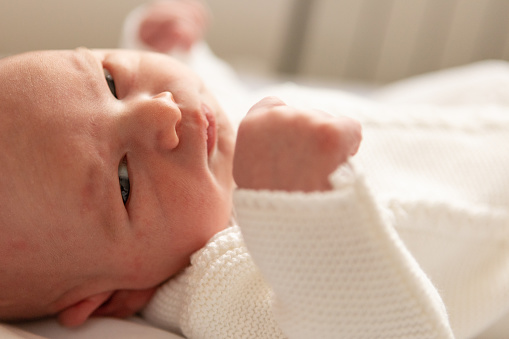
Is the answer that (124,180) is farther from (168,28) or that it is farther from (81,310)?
(168,28)

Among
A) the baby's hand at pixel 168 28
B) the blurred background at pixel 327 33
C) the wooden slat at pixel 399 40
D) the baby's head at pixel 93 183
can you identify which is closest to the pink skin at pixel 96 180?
the baby's head at pixel 93 183

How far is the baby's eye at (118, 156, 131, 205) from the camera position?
70 centimetres

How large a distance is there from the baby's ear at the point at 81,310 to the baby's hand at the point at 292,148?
1.08ft

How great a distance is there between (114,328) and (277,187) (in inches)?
13.7

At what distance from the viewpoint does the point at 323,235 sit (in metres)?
0.54

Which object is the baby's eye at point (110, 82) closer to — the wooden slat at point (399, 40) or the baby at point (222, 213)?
the baby at point (222, 213)

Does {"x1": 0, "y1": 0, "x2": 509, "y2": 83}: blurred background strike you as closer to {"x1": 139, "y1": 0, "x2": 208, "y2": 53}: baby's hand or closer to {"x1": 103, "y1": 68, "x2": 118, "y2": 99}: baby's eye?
{"x1": 139, "y1": 0, "x2": 208, "y2": 53}: baby's hand

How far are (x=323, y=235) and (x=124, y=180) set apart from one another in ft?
0.97

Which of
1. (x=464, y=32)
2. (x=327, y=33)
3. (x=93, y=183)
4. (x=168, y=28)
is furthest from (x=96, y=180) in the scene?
(x=464, y=32)

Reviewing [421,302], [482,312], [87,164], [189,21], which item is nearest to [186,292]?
[87,164]

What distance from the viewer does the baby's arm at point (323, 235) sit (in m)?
0.53

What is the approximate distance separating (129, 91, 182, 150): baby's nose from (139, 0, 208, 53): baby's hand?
619mm

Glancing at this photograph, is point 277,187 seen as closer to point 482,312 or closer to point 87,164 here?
point 87,164

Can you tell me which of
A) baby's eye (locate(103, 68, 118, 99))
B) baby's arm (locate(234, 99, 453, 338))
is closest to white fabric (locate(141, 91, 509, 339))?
baby's arm (locate(234, 99, 453, 338))
